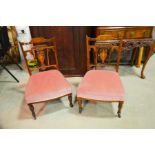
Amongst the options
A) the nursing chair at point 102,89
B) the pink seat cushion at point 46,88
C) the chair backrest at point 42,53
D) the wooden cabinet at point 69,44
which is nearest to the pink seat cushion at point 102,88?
the nursing chair at point 102,89

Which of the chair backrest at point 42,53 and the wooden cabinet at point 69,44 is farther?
the wooden cabinet at point 69,44

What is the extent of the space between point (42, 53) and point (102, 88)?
2.55ft

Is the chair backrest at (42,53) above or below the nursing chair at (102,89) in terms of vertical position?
above

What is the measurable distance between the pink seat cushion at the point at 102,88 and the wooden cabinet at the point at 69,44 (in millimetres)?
592

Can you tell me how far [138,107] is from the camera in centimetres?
200

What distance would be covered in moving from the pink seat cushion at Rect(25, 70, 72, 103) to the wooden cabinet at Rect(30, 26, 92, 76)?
1.78 ft

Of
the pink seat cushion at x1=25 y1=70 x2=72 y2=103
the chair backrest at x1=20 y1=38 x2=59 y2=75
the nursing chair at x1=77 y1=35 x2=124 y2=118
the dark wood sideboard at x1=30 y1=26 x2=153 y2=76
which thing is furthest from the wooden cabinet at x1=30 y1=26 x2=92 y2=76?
the pink seat cushion at x1=25 y1=70 x2=72 y2=103

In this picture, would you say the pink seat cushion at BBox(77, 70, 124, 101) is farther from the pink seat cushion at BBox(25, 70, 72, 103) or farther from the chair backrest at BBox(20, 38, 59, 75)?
the chair backrest at BBox(20, 38, 59, 75)

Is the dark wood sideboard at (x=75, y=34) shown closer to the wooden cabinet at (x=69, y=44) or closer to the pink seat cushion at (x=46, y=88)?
the wooden cabinet at (x=69, y=44)

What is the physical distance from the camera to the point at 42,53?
193 centimetres

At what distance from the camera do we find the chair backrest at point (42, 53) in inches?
73.1

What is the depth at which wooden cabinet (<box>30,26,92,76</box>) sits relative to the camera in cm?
212

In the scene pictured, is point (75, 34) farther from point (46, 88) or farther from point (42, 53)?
point (46, 88)

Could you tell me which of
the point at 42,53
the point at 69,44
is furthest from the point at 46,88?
the point at 69,44
